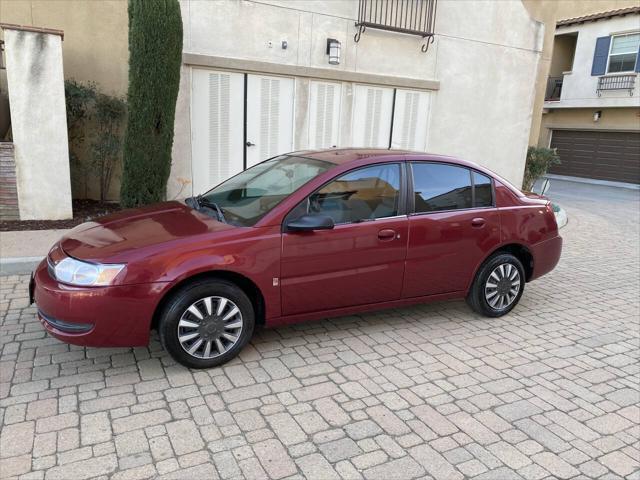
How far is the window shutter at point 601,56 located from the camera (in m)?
21.0

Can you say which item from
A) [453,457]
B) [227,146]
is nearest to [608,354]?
[453,457]

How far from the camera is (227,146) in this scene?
8641 millimetres

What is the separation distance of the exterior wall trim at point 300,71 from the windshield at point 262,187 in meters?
3.93

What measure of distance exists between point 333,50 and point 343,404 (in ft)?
23.6

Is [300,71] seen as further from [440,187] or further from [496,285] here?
[496,285]

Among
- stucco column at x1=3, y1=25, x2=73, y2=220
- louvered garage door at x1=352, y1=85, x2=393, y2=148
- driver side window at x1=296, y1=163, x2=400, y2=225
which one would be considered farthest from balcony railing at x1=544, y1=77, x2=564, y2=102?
driver side window at x1=296, y1=163, x2=400, y2=225

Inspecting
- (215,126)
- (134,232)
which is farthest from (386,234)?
(215,126)

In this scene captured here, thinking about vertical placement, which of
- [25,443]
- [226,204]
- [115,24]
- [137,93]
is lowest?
[25,443]

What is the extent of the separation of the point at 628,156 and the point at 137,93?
2105cm

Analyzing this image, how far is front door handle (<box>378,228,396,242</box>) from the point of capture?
412cm

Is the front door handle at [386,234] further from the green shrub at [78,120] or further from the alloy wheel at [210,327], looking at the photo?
the green shrub at [78,120]

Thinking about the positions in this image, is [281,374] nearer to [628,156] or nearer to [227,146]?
[227,146]

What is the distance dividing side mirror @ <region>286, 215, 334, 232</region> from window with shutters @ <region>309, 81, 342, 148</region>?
19.0 feet

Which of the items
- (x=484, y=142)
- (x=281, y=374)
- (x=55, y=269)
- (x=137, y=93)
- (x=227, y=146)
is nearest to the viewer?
(x=55, y=269)
